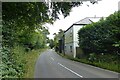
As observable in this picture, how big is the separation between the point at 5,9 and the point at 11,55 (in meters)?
3.69

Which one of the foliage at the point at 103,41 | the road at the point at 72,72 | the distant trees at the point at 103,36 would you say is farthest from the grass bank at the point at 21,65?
the distant trees at the point at 103,36

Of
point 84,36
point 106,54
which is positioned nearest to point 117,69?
point 106,54

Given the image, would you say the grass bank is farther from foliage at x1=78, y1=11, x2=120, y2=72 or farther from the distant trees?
the distant trees

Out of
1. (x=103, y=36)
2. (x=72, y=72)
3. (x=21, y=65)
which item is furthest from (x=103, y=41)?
(x=21, y=65)

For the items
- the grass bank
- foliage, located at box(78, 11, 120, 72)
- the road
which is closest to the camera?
the grass bank

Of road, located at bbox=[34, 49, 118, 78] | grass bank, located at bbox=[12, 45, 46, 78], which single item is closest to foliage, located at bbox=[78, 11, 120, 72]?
road, located at bbox=[34, 49, 118, 78]

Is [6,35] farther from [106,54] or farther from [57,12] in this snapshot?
[106,54]

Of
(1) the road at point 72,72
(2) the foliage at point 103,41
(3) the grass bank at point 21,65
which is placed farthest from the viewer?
(2) the foliage at point 103,41

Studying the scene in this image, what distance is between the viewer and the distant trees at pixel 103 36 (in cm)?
2387

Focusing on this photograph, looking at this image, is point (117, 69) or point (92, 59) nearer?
point (117, 69)

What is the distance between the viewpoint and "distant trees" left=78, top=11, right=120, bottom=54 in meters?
23.9

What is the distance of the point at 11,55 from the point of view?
13.0 metres

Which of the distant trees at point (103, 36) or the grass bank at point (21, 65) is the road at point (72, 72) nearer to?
the grass bank at point (21, 65)

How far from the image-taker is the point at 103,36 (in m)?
30.2
